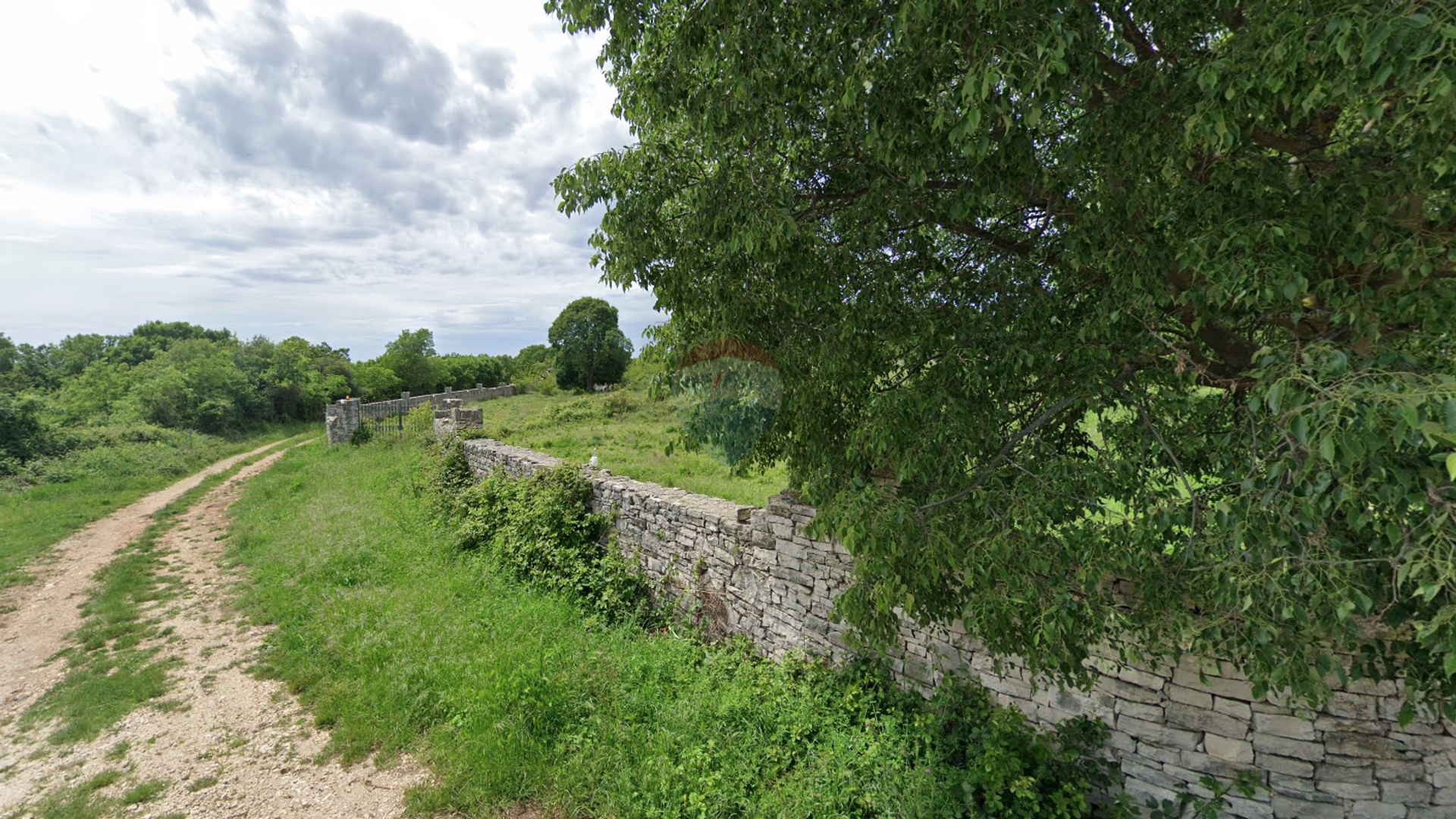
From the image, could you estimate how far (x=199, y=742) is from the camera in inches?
203

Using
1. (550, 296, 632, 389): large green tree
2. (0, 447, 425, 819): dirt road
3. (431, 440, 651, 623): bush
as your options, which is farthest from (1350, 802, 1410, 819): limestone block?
(550, 296, 632, 389): large green tree

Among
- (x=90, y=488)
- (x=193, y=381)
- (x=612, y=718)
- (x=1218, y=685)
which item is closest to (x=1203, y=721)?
(x=1218, y=685)

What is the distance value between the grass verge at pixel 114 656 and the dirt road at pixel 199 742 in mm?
137

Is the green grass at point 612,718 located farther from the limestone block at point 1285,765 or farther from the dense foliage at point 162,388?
the dense foliage at point 162,388

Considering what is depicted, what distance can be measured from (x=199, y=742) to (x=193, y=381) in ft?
91.4

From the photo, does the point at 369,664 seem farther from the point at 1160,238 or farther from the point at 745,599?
the point at 1160,238

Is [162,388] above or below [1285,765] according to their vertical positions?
above

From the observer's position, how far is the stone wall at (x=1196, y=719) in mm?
3412

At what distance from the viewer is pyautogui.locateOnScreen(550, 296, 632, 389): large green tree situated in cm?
3566

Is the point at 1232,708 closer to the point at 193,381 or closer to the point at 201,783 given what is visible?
the point at 201,783

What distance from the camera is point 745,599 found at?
660 cm

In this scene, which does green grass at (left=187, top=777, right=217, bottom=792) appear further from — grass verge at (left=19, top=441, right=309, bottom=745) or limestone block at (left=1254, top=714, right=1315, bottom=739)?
limestone block at (left=1254, top=714, right=1315, bottom=739)

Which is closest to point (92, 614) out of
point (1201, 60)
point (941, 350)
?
point (941, 350)

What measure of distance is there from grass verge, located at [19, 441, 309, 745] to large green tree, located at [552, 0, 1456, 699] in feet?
22.3
